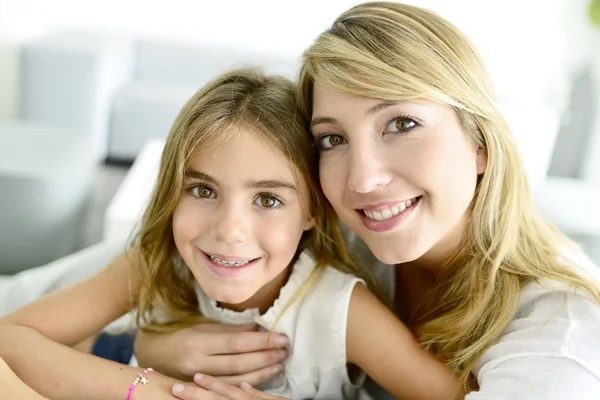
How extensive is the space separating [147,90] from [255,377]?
2749mm

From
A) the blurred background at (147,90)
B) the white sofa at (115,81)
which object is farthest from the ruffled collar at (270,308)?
the white sofa at (115,81)

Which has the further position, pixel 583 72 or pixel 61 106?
pixel 583 72

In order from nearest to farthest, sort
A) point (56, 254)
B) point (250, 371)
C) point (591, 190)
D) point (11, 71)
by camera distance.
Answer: point (250, 371) → point (591, 190) → point (56, 254) → point (11, 71)

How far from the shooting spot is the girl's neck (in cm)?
150

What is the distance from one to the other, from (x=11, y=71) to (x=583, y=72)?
3.36 meters

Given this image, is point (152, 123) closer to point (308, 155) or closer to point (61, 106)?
point (61, 106)

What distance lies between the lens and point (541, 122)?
3.06 meters

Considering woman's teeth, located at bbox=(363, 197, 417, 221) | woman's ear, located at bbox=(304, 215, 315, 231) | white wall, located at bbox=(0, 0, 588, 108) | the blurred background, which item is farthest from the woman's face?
white wall, located at bbox=(0, 0, 588, 108)

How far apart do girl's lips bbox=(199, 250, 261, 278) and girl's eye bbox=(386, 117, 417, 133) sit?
0.34 meters

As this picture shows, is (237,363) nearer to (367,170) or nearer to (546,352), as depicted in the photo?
(367,170)

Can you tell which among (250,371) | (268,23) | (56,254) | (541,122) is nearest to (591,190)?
(541,122)

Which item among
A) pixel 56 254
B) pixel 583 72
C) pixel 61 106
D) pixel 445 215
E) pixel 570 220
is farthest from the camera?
pixel 583 72

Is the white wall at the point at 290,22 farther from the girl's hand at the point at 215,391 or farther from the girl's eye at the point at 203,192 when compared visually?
the girl's hand at the point at 215,391

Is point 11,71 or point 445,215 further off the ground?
point 445,215
